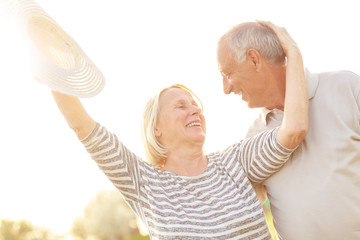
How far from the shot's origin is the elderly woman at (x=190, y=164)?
250 centimetres

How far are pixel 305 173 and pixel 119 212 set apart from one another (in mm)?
23625

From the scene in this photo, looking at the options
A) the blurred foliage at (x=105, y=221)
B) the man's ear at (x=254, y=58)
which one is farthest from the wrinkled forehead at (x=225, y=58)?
the blurred foliage at (x=105, y=221)

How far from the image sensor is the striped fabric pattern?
8.23 ft

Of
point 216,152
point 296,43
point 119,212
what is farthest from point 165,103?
point 119,212

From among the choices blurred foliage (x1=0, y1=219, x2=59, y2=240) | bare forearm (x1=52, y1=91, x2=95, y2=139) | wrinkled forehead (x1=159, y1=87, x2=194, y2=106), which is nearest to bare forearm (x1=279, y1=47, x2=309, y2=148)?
wrinkled forehead (x1=159, y1=87, x2=194, y2=106)

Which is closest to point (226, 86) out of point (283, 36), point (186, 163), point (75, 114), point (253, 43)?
point (253, 43)

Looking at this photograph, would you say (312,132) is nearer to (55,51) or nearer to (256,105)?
(256,105)

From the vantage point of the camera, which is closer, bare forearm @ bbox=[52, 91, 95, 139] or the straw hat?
the straw hat

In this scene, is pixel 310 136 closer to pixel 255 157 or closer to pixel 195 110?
pixel 255 157

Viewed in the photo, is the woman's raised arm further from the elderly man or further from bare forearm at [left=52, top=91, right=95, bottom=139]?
bare forearm at [left=52, top=91, right=95, bottom=139]

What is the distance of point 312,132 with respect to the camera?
9.29 ft

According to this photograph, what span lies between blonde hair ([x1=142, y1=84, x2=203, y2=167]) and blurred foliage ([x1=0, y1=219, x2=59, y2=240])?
23.3m

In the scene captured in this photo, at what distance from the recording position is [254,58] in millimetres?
3008

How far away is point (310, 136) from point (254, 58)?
2.09 ft
